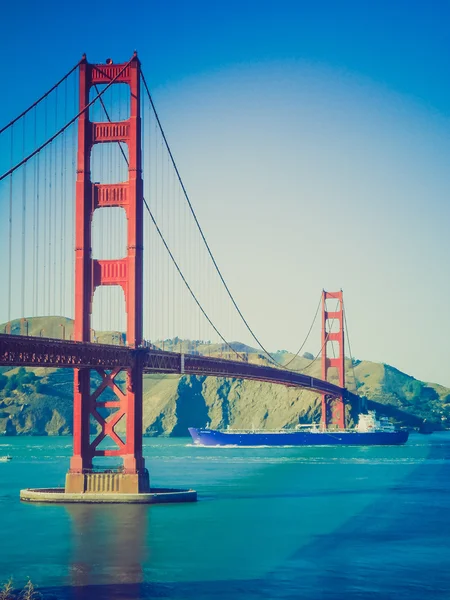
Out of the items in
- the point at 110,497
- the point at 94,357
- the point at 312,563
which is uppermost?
the point at 94,357

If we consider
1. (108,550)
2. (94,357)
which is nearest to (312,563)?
(108,550)

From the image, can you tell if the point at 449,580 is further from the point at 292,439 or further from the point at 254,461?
the point at 292,439

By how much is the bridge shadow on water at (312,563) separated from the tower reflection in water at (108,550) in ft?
0.09

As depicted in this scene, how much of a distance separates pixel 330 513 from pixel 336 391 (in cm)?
6216

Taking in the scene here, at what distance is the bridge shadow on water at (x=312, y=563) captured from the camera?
85.3ft

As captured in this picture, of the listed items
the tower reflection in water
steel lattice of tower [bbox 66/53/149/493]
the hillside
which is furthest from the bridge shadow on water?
the hillside

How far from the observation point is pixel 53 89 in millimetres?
45750

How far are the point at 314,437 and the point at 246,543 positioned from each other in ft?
249

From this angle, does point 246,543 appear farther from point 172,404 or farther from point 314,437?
point 172,404

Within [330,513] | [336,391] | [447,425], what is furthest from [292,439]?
[447,425]

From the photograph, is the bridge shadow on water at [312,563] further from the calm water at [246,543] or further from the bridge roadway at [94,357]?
the bridge roadway at [94,357]

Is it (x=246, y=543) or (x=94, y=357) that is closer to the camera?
(x=246, y=543)

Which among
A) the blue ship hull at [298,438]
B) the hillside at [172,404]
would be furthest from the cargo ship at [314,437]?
the hillside at [172,404]

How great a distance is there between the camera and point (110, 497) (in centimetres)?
4266
